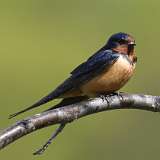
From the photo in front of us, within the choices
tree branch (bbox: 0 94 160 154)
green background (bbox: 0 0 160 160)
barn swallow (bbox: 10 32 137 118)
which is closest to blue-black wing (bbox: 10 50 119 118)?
barn swallow (bbox: 10 32 137 118)

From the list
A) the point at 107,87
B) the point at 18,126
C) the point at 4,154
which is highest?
the point at 18,126

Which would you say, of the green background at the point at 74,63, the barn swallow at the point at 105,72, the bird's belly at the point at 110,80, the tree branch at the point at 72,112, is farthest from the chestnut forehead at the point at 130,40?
the green background at the point at 74,63

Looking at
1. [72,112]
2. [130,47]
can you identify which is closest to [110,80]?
[130,47]

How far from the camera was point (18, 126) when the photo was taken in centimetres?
239

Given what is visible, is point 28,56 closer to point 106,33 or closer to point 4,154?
point 106,33

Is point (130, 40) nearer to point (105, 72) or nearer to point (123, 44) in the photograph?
point (123, 44)

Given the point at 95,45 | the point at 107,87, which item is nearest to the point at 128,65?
the point at 107,87

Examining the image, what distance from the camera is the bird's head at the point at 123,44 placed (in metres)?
3.88

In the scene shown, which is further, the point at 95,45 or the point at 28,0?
the point at 28,0

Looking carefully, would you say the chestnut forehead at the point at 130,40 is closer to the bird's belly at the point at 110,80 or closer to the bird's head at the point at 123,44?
the bird's head at the point at 123,44

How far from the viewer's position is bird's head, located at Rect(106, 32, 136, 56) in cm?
A: 388

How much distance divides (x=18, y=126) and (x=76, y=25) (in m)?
10.0

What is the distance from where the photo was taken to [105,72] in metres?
3.74

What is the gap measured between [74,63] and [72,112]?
7650 mm
